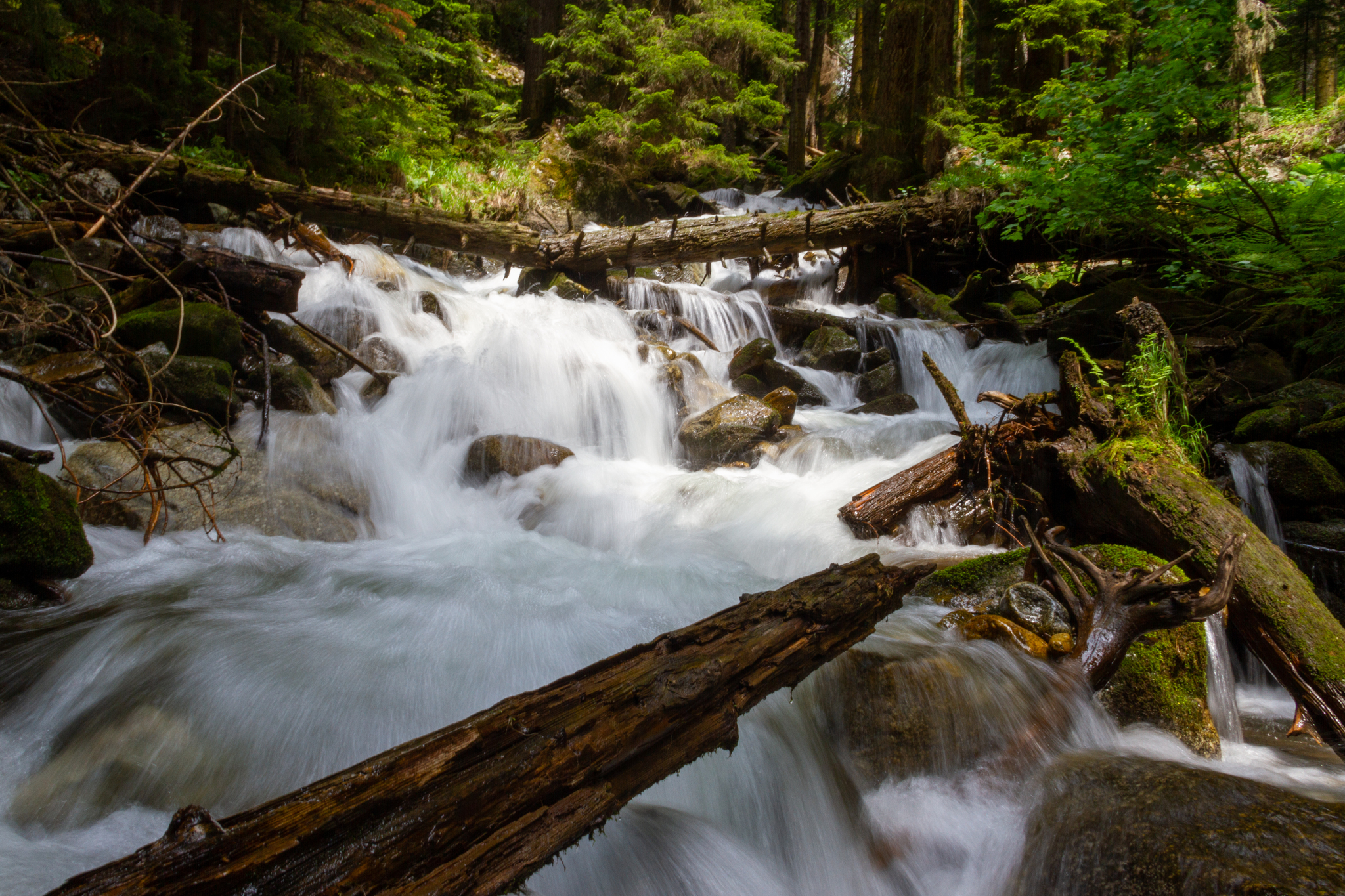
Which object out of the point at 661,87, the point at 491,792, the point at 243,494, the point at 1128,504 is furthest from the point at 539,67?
the point at 491,792

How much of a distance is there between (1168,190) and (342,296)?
9.28m

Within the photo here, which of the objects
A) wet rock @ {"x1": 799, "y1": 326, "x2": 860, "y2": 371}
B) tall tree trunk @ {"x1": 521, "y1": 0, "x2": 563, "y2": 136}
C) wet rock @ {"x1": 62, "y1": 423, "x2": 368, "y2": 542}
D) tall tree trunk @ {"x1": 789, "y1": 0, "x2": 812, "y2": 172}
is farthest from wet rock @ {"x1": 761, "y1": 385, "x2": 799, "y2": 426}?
tall tree trunk @ {"x1": 521, "y1": 0, "x2": 563, "y2": 136}

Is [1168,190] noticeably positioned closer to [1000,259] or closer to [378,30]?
[1000,259]

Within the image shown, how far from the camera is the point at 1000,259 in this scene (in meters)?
10.7

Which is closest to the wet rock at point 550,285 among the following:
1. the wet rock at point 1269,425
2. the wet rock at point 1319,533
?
the wet rock at point 1269,425

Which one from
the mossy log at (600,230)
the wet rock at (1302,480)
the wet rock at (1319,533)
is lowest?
the wet rock at (1319,533)

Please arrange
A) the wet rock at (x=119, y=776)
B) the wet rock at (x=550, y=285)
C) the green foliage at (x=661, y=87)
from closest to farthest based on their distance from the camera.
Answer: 1. the wet rock at (x=119, y=776)
2. the wet rock at (x=550, y=285)
3. the green foliage at (x=661, y=87)

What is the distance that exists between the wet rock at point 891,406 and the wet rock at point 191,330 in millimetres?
6986

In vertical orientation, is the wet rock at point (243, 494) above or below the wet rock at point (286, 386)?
below

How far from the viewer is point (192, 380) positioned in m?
5.27

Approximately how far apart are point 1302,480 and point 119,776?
686 cm

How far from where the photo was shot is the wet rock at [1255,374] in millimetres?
5727

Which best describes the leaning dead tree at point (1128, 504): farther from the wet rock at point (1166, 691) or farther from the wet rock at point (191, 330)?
the wet rock at point (191, 330)

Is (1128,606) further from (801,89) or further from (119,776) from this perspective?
(801,89)
